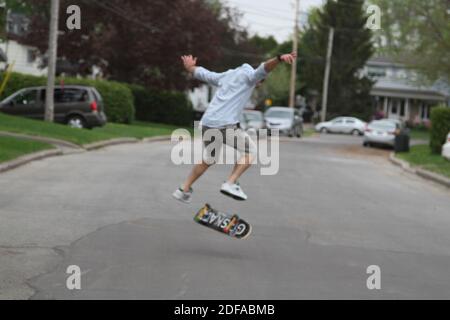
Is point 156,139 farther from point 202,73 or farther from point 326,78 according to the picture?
point 326,78

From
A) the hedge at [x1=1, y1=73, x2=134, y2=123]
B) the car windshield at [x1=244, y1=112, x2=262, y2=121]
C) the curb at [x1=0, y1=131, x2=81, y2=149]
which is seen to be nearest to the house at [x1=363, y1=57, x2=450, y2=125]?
the car windshield at [x1=244, y1=112, x2=262, y2=121]

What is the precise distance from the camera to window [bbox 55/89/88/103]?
31078 mm

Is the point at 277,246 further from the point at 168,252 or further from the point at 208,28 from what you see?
the point at 208,28

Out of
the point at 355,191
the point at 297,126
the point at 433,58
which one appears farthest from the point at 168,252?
the point at 297,126

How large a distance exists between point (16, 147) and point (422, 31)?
23.6 meters

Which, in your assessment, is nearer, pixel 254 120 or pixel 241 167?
pixel 241 167

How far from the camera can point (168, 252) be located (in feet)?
27.1

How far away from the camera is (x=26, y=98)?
31.4 m

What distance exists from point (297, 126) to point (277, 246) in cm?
4114

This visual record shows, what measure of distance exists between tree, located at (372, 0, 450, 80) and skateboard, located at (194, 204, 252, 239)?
2837 cm

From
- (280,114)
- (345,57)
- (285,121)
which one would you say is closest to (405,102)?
(345,57)

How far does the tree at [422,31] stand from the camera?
36.1 meters

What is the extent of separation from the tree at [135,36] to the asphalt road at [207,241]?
99.7 ft

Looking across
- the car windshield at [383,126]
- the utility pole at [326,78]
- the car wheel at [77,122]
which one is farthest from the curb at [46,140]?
the utility pole at [326,78]
